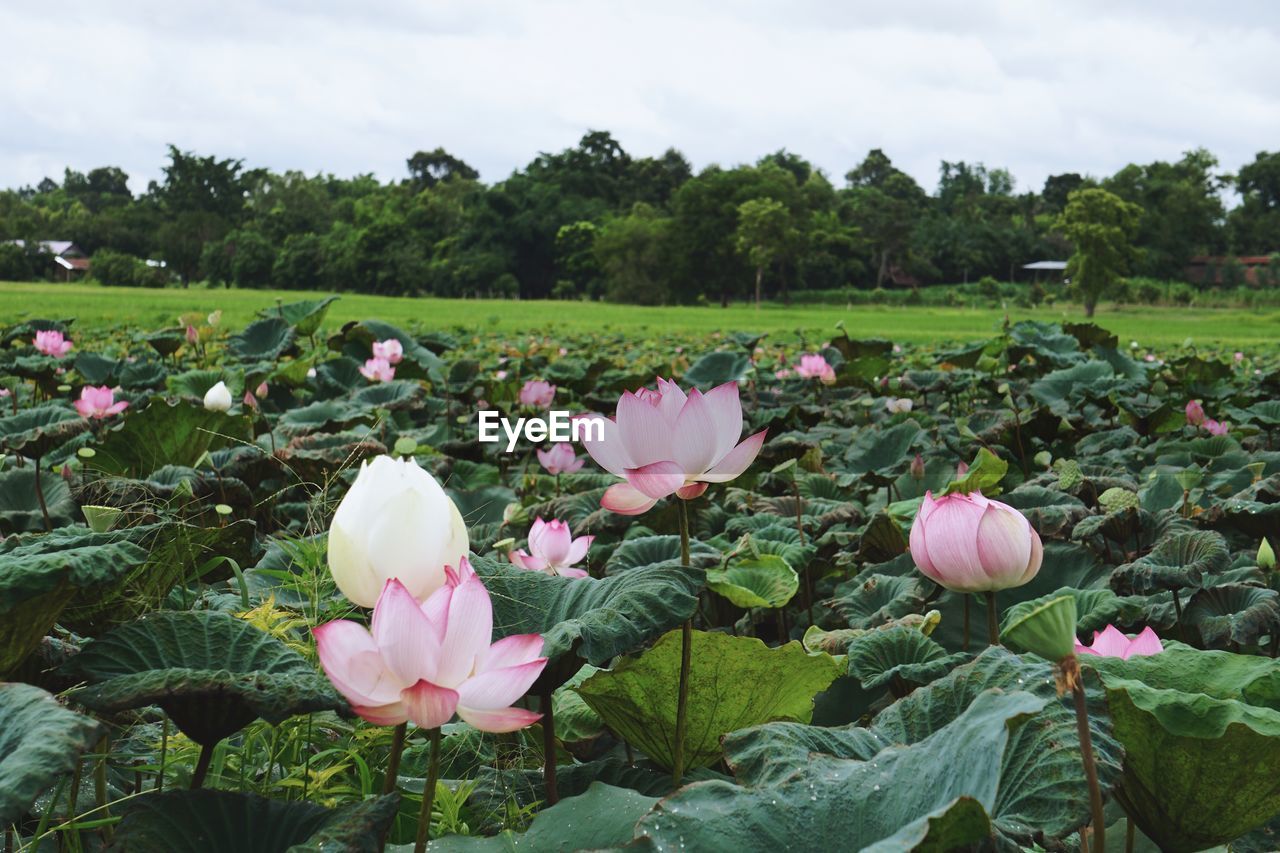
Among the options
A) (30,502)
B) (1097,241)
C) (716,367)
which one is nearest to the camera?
(30,502)

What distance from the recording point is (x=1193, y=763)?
604 millimetres

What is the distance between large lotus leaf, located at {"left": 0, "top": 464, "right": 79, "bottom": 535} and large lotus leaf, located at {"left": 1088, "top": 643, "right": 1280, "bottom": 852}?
1.54 metres

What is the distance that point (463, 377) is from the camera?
11.0ft

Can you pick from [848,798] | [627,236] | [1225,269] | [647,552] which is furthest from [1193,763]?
[1225,269]

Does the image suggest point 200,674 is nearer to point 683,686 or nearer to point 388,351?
point 683,686

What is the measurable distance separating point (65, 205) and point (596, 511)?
196 feet

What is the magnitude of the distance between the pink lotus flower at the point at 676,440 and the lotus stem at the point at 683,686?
2 centimetres

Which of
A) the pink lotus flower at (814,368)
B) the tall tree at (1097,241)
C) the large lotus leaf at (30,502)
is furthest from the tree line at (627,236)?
the large lotus leaf at (30,502)

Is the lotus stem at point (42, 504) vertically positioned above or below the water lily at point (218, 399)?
below

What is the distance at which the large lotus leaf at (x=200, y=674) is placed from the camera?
50 centimetres

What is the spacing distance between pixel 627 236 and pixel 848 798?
32.3 m

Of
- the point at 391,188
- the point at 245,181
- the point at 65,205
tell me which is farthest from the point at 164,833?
the point at 65,205

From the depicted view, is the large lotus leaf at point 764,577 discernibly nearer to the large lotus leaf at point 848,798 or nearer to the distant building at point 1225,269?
the large lotus leaf at point 848,798

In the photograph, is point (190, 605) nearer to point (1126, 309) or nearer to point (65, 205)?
point (1126, 309)
